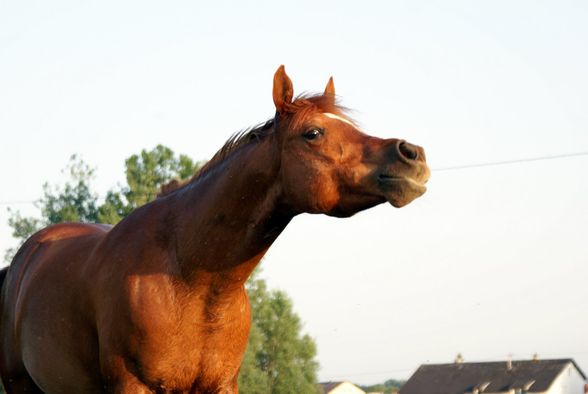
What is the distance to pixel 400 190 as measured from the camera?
587cm

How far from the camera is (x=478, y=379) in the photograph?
82.0 meters

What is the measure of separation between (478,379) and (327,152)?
78617 mm

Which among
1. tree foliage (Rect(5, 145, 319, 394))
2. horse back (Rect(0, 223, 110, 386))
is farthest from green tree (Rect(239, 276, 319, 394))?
horse back (Rect(0, 223, 110, 386))

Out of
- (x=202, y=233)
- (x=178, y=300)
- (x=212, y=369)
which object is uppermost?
(x=202, y=233)

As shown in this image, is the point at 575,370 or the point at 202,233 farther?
the point at 575,370

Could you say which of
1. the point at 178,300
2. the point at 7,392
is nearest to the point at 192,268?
the point at 178,300

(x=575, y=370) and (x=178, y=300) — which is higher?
(x=575, y=370)

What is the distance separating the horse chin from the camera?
5.85m

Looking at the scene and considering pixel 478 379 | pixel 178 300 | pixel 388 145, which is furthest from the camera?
pixel 478 379

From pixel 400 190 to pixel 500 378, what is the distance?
258ft

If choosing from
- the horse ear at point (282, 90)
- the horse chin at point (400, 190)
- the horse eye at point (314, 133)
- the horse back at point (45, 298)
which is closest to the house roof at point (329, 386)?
the horse back at point (45, 298)

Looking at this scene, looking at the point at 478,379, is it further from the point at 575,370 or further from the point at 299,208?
the point at 299,208

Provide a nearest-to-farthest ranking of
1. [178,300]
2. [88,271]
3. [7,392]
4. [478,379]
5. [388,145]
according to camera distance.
Result: [388,145] → [178,300] → [88,271] → [7,392] → [478,379]

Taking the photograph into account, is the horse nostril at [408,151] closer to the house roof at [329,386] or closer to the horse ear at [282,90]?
the horse ear at [282,90]
